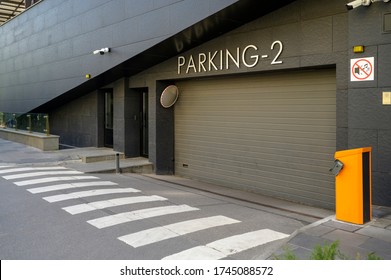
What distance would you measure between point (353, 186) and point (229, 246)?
2224 millimetres

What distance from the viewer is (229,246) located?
5.77m

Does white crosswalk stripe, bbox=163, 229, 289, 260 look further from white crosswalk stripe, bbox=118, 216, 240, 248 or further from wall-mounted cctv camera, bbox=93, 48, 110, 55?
wall-mounted cctv camera, bbox=93, 48, 110, 55

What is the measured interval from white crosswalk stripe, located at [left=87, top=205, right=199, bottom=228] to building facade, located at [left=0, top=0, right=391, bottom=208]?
336 centimetres

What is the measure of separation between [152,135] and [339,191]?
27.0 ft

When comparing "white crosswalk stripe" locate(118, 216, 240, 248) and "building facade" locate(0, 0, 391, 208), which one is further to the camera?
"building facade" locate(0, 0, 391, 208)

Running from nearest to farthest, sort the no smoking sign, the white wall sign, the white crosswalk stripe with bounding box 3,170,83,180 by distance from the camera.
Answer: the no smoking sign → the white wall sign → the white crosswalk stripe with bounding box 3,170,83,180

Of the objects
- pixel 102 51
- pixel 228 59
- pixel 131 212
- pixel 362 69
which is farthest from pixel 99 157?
pixel 362 69

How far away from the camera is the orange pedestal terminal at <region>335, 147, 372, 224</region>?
6.40m

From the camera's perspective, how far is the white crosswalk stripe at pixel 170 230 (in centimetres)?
595

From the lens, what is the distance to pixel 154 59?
13.1 m

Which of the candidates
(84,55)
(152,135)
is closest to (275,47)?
(152,135)

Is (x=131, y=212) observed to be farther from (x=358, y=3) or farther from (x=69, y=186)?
(x=358, y=3)

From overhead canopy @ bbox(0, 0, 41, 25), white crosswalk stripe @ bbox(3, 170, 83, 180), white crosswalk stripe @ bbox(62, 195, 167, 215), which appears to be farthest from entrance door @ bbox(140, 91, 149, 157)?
overhead canopy @ bbox(0, 0, 41, 25)

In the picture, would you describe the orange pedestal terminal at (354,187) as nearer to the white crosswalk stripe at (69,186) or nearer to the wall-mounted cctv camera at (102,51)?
the white crosswalk stripe at (69,186)
